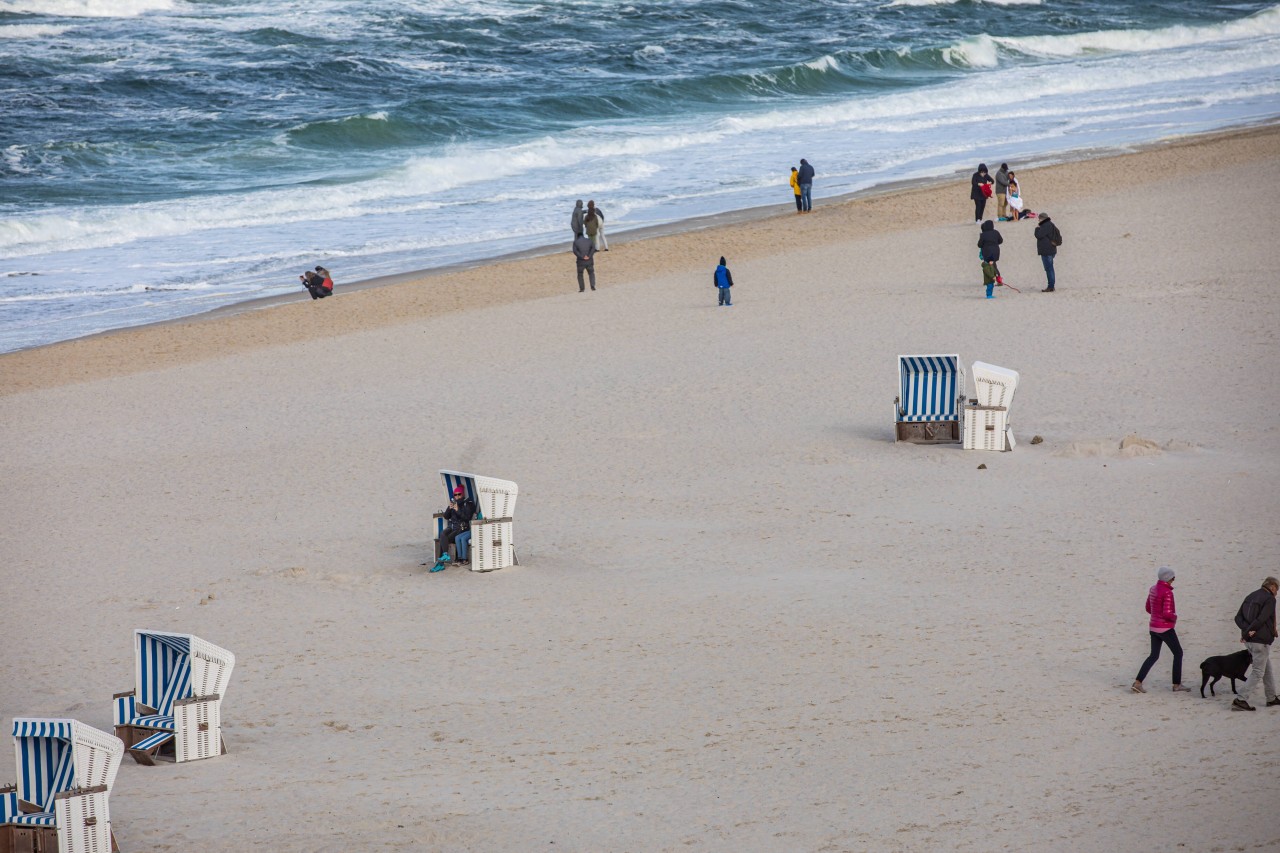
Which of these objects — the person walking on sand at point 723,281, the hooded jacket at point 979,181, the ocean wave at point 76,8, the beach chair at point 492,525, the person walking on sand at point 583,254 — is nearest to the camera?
the beach chair at point 492,525

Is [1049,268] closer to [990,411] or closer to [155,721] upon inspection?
[990,411]

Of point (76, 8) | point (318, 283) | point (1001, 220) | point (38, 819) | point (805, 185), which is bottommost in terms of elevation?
point (38, 819)

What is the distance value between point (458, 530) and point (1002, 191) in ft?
53.2

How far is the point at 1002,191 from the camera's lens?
2481cm

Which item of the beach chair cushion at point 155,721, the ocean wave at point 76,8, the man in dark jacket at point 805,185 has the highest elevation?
the ocean wave at point 76,8

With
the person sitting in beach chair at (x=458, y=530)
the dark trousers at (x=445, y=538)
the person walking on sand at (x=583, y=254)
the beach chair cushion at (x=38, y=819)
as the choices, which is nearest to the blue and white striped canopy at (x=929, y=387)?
the person sitting in beach chair at (x=458, y=530)

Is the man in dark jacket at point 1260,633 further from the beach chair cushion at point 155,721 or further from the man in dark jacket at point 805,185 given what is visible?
the man in dark jacket at point 805,185

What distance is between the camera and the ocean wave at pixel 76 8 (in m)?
60.2

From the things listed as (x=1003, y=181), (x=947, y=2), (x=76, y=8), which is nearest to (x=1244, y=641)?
(x=1003, y=181)

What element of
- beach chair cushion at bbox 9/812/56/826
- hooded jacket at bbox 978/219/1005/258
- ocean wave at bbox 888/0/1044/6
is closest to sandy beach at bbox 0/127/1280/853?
beach chair cushion at bbox 9/812/56/826

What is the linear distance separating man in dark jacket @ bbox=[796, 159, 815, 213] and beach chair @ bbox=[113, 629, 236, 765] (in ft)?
67.4

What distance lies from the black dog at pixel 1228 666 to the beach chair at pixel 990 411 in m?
5.44

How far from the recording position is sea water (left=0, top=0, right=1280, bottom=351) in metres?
29.5

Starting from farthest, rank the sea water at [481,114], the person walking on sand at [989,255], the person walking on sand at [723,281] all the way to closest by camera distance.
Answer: the sea water at [481,114]
the person walking on sand at [723,281]
the person walking on sand at [989,255]
